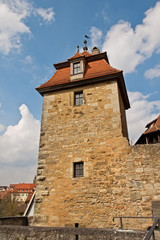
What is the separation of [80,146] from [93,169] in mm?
1209

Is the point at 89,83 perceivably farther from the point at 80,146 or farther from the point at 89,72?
the point at 80,146

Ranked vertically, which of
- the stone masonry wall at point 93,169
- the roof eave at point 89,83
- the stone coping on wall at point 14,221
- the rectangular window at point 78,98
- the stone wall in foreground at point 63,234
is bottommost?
the stone coping on wall at point 14,221

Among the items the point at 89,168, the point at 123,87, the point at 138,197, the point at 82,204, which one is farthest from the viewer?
the point at 123,87

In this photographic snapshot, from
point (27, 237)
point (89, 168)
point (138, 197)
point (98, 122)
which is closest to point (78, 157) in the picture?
point (89, 168)

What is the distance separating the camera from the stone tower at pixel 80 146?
285 inches

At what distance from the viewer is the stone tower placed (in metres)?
7.23

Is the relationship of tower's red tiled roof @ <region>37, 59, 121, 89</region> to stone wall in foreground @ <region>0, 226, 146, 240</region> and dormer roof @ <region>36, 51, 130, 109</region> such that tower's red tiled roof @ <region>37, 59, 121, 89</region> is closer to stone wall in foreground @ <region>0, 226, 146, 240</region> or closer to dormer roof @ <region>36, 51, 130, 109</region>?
dormer roof @ <region>36, 51, 130, 109</region>

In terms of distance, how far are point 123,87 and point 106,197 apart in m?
5.85

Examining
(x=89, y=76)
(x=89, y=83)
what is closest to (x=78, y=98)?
(x=89, y=83)

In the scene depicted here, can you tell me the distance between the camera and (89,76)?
9.79 m

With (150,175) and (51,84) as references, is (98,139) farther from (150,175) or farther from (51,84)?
(51,84)

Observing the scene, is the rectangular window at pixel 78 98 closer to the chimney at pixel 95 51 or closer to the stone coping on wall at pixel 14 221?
the chimney at pixel 95 51

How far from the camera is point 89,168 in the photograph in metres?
7.75

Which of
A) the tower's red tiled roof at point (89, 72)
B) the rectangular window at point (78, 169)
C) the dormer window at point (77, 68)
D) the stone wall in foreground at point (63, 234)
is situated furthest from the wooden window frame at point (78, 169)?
the dormer window at point (77, 68)
